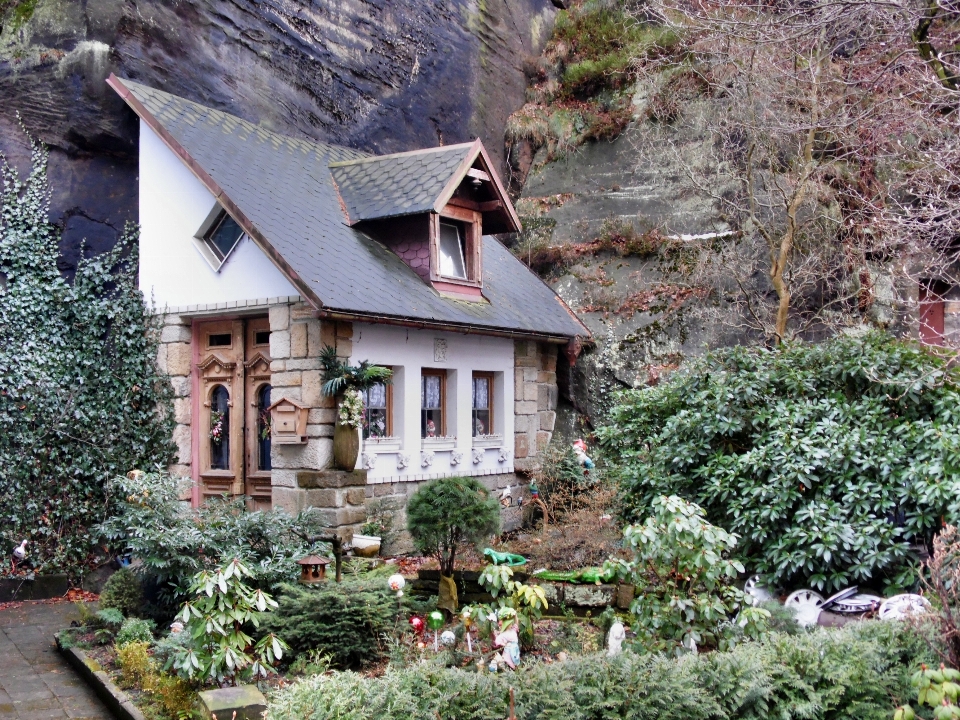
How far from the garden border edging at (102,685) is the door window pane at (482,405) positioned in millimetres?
6580

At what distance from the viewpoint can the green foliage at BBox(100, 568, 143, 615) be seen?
25.9 ft

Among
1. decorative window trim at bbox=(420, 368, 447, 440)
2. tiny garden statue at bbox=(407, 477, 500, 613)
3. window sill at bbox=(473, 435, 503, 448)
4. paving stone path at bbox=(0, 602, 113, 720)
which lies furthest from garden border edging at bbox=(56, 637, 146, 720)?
window sill at bbox=(473, 435, 503, 448)

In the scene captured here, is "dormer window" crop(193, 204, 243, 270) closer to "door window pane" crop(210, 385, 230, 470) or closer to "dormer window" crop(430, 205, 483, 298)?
"door window pane" crop(210, 385, 230, 470)

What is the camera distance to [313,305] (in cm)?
943

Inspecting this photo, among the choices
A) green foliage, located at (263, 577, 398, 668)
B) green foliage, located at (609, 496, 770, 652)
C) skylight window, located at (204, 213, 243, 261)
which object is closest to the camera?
green foliage, located at (609, 496, 770, 652)

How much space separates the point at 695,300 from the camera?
14.8 metres

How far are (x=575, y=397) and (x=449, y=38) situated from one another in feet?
25.4

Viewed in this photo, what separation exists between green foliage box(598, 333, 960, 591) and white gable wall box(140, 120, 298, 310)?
503 cm

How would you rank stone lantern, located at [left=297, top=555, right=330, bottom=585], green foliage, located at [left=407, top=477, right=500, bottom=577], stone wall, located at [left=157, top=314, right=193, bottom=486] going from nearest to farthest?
1. stone lantern, located at [left=297, top=555, right=330, bottom=585]
2. green foliage, located at [left=407, top=477, right=500, bottom=577]
3. stone wall, located at [left=157, top=314, right=193, bottom=486]

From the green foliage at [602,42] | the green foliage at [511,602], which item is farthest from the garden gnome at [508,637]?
the green foliage at [602,42]

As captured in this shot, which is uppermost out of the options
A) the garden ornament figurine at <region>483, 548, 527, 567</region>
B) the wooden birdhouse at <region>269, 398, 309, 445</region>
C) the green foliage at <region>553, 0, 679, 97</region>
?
the green foliage at <region>553, 0, 679, 97</region>

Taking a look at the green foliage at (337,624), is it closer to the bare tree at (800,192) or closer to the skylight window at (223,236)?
the skylight window at (223,236)

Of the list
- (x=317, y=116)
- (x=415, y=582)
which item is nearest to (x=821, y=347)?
(x=415, y=582)

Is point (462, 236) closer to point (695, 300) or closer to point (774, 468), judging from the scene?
point (695, 300)
